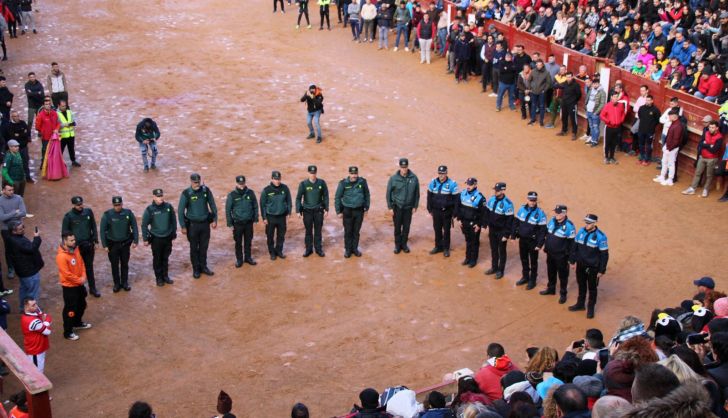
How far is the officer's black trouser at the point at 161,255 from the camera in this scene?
54.8ft

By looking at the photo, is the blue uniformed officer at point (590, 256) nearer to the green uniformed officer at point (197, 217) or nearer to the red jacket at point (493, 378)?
the red jacket at point (493, 378)

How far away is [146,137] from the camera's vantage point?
852 inches

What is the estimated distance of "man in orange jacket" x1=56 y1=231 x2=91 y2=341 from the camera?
1462 centimetres

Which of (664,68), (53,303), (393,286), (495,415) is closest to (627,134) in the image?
(664,68)

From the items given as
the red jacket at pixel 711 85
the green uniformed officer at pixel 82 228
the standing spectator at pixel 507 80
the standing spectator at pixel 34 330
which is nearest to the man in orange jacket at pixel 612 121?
the red jacket at pixel 711 85

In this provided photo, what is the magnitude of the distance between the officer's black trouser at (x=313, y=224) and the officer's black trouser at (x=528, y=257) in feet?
12.9

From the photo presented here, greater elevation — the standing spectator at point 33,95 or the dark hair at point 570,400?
the dark hair at point 570,400

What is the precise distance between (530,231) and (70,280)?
7861mm

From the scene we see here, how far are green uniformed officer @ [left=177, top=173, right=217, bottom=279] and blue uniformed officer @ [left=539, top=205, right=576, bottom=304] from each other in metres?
6.22

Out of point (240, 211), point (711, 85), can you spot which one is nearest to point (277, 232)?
point (240, 211)

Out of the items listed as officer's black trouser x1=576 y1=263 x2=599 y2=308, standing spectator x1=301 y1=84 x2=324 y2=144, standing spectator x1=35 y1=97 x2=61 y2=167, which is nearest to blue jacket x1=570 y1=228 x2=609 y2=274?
officer's black trouser x1=576 y1=263 x2=599 y2=308

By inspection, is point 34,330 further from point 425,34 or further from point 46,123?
point 425,34

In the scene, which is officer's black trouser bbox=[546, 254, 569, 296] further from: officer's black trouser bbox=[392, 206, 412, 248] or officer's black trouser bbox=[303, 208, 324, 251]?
officer's black trouser bbox=[303, 208, 324, 251]

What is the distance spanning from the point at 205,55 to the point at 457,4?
29.4 feet
